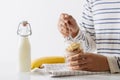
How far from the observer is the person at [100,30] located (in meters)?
1.17

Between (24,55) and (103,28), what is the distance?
1.68ft

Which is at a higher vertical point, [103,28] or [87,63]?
[103,28]

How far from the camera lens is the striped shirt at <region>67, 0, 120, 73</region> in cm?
139

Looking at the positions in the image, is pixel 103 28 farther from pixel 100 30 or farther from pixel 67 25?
pixel 67 25

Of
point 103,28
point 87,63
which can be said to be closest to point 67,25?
point 87,63

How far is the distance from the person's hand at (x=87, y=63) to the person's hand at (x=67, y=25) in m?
0.16

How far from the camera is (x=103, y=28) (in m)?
1.44

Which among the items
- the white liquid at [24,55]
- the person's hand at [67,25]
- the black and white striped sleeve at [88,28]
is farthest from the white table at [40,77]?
the black and white striped sleeve at [88,28]

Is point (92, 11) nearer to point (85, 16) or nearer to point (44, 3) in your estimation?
point (85, 16)

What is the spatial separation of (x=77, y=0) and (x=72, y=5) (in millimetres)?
56

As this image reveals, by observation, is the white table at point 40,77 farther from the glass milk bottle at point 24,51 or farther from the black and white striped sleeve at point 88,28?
the black and white striped sleeve at point 88,28

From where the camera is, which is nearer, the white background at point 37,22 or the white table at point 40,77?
the white table at point 40,77

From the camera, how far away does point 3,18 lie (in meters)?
2.60

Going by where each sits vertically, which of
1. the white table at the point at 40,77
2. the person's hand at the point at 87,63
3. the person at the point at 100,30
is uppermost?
the person at the point at 100,30
